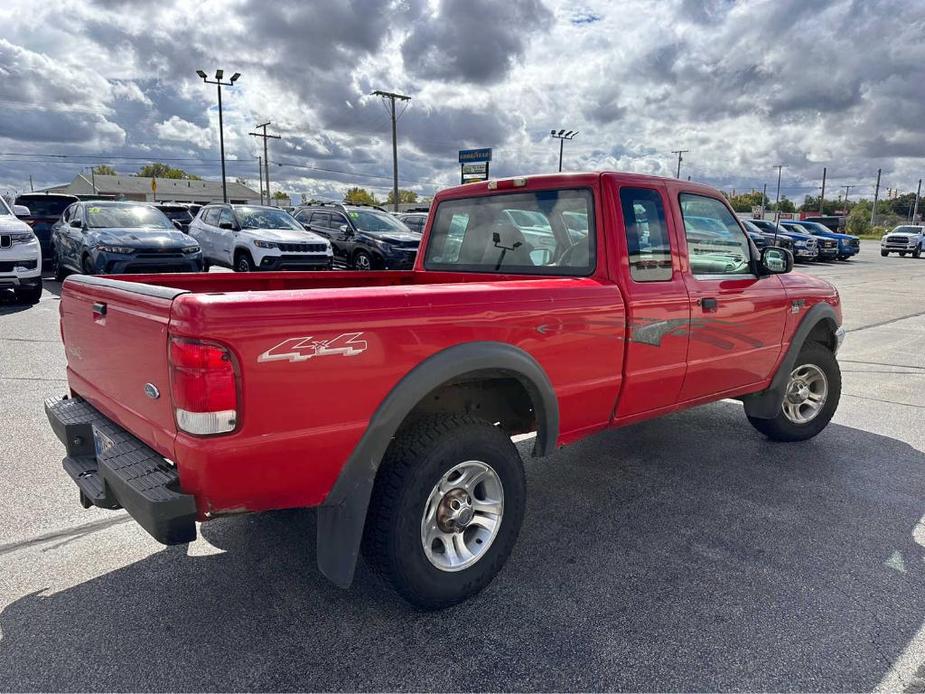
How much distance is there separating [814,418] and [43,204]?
634 inches

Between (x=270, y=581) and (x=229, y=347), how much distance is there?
4.36ft

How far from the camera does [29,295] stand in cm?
1024

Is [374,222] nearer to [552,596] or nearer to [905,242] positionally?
[552,596]

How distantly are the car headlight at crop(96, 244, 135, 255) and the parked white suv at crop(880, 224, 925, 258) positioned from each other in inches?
1543

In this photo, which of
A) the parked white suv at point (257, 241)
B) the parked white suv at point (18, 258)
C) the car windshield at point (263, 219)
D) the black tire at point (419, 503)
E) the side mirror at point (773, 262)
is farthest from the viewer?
the car windshield at point (263, 219)

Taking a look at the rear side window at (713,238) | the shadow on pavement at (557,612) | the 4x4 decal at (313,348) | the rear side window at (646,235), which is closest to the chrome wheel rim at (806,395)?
the shadow on pavement at (557,612)

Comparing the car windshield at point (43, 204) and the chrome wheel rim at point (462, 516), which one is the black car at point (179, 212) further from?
the chrome wheel rim at point (462, 516)

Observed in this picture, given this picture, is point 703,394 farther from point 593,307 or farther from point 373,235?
point 373,235

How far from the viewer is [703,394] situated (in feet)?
13.0

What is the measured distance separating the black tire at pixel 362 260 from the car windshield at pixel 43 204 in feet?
22.0

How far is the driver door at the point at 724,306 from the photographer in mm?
3756

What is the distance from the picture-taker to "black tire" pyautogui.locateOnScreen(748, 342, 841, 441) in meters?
4.76

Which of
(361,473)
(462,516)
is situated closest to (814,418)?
(462,516)

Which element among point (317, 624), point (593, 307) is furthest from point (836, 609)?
point (317, 624)
